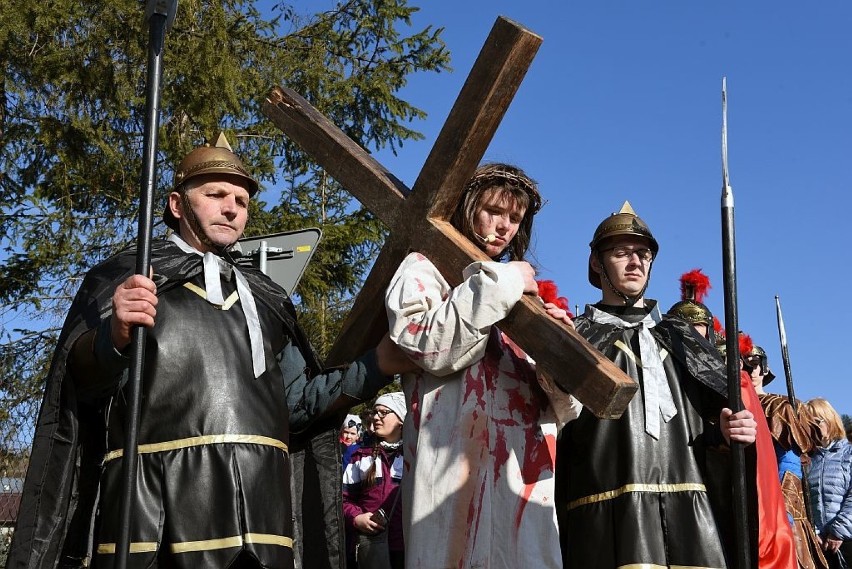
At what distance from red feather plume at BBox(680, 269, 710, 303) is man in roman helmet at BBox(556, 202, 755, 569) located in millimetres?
1909

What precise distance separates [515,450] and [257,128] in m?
8.34

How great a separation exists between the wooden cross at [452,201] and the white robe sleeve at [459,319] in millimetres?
112

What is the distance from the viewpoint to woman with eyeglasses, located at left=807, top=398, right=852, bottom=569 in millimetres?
8711

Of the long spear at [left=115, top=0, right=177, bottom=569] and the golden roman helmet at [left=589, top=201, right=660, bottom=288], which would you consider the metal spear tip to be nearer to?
the long spear at [left=115, top=0, right=177, bottom=569]

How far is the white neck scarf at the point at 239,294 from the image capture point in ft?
12.6

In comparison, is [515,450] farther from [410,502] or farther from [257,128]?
[257,128]

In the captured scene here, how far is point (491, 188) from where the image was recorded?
13.5 feet

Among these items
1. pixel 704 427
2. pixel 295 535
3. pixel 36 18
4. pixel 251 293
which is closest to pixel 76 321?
pixel 251 293

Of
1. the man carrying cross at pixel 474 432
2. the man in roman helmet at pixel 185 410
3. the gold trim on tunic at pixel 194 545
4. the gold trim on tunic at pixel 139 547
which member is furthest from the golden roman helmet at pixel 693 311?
the gold trim on tunic at pixel 139 547

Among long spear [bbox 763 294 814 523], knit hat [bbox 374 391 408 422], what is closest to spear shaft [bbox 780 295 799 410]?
long spear [bbox 763 294 814 523]

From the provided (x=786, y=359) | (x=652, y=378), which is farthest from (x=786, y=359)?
(x=652, y=378)

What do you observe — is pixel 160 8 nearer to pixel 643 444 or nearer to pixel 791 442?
pixel 643 444

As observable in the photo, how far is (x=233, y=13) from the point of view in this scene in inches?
452

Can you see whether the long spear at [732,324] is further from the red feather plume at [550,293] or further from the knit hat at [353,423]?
the knit hat at [353,423]
